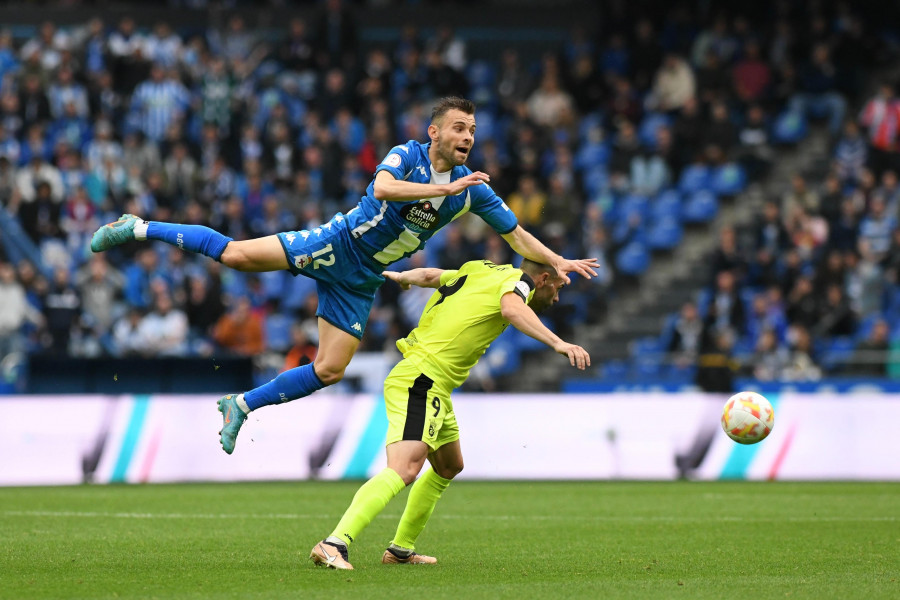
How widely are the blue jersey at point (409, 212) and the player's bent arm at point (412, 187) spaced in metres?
0.27

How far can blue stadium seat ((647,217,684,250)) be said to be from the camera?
22.3 metres

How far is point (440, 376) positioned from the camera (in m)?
8.24

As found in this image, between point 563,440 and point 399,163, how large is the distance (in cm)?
904

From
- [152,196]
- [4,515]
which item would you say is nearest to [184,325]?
[152,196]

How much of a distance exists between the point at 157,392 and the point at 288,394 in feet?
30.8

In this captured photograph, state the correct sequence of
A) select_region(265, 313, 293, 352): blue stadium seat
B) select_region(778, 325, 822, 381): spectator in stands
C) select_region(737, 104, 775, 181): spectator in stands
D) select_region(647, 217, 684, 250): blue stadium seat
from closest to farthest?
select_region(778, 325, 822, 381): spectator in stands < select_region(265, 313, 293, 352): blue stadium seat < select_region(647, 217, 684, 250): blue stadium seat < select_region(737, 104, 775, 181): spectator in stands

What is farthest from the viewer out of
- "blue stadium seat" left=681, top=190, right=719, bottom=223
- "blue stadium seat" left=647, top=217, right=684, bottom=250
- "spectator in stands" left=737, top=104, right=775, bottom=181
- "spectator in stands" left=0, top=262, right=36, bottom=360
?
"spectator in stands" left=737, top=104, right=775, bottom=181

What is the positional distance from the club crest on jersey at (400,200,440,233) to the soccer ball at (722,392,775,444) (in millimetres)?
3028

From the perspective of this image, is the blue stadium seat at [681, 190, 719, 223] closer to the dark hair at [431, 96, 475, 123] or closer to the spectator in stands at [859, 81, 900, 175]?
the spectator in stands at [859, 81, 900, 175]

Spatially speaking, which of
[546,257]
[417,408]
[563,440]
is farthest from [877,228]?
[417,408]

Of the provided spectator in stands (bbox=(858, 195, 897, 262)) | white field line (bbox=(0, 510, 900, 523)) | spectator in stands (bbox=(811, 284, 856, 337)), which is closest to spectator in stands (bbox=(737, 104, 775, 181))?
spectator in stands (bbox=(858, 195, 897, 262))

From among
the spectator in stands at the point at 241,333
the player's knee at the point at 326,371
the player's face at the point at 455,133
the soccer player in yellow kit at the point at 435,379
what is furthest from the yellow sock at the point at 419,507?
the spectator in stands at the point at 241,333

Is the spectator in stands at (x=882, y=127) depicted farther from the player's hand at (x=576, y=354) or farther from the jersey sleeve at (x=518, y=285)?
the player's hand at (x=576, y=354)

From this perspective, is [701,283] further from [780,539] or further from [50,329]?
[780,539]
